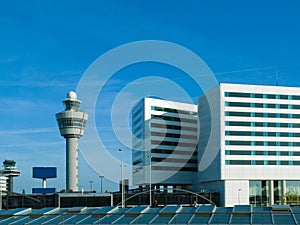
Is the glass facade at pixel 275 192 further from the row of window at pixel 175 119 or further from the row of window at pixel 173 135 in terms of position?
the row of window at pixel 175 119

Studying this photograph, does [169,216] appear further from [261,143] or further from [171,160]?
[171,160]

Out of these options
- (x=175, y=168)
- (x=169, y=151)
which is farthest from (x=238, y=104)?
(x=175, y=168)

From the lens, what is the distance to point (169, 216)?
4334 cm

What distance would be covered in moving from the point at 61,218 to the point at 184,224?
36.3ft

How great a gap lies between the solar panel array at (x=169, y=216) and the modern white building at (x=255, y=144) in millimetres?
114622

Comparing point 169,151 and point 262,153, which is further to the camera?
point 169,151

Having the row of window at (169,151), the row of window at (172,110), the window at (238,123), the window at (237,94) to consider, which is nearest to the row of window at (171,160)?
the row of window at (169,151)

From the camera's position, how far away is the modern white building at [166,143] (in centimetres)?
18362

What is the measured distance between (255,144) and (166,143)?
3765 cm

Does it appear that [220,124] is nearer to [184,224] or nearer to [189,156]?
[189,156]

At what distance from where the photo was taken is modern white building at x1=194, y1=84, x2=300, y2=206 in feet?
522

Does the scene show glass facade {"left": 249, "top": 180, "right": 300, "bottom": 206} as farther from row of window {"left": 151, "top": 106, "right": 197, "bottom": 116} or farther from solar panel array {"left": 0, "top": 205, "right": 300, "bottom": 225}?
solar panel array {"left": 0, "top": 205, "right": 300, "bottom": 225}

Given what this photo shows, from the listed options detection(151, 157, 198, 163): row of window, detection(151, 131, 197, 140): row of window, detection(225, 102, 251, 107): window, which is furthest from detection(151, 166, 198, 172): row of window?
detection(225, 102, 251, 107): window

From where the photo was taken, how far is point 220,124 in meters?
161
